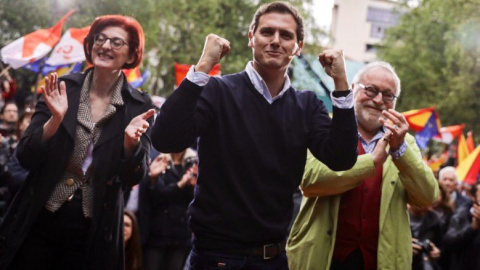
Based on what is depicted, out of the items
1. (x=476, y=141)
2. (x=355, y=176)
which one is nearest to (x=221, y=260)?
(x=355, y=176)

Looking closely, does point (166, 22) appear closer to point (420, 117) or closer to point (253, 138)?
point (420, 117)

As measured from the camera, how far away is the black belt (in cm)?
332

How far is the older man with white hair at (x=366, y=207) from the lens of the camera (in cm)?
420

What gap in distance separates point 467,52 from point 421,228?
2791 cm

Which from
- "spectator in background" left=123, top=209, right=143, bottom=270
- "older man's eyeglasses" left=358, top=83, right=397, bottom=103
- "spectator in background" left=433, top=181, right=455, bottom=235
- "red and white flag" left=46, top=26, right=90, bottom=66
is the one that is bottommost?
"spectator in background" left=123, top=209, right=143, bottom=270

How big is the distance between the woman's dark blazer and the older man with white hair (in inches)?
42.3

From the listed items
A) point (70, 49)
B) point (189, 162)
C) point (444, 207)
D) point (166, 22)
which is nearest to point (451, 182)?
point (444, 207)

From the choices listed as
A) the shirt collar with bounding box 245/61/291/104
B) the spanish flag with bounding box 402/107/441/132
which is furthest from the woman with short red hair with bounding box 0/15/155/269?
the spanish flag with bounding box 402/107/441/132

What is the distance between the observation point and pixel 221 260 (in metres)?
3.28

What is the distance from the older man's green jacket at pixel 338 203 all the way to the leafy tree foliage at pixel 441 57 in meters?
30.0

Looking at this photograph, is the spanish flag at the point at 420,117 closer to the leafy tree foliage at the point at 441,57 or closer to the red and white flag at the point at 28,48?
the red and white flag at the point at 28,48

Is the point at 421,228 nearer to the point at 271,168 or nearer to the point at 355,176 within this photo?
the point at 355,176

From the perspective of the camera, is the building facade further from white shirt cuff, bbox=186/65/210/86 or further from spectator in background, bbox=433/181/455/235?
white shirt cuff, bbox=186/65/210/86

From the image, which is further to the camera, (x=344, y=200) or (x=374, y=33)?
(x=374, y=33)
